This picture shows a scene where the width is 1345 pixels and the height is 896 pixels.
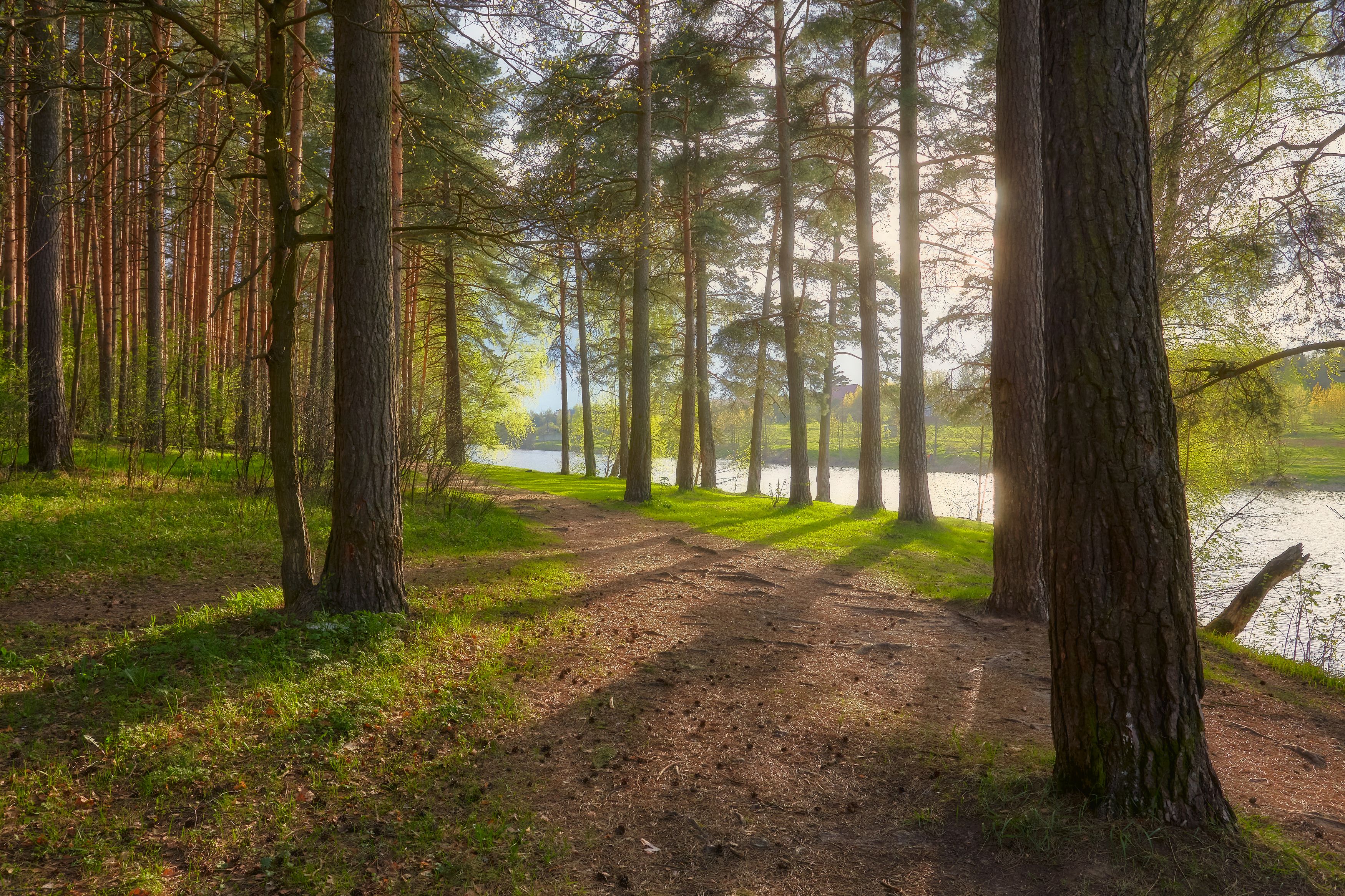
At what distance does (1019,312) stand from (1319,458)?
40924 millimetres

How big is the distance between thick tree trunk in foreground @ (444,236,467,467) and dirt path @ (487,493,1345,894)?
5665mm

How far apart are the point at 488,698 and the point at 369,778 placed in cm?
95

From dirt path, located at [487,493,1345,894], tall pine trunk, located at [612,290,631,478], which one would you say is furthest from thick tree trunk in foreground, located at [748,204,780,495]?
dirt path, located at [487,493,1345,894]

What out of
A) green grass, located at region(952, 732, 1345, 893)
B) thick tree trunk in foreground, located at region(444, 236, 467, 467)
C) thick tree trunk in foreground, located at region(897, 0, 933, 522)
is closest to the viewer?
green grass, located at region(952, 732, 1345, 893)

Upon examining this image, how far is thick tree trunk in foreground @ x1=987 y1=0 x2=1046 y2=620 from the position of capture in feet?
19.5

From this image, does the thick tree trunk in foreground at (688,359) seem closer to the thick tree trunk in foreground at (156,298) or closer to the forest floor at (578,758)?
the thick tree trunk in foreground at (156,298)

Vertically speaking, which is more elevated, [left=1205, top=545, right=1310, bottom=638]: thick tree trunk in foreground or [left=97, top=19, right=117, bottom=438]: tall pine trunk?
[left=97, top=19, right=117, bottom=438]: tall pine trunk

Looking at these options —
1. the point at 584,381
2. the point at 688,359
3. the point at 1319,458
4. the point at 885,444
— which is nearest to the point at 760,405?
the point at 688,359

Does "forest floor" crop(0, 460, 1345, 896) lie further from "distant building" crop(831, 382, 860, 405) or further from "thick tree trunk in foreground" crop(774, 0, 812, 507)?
"distant building" crop(831, 382, 860, 405)

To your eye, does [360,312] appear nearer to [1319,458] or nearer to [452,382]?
[452,382]

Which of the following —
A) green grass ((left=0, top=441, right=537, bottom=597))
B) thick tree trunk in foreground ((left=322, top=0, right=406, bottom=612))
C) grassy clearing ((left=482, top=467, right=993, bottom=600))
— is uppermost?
thick tree trunk in foreground ((left=322, top=0, right=406, bottom=612))

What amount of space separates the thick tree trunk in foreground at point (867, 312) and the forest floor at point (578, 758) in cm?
779

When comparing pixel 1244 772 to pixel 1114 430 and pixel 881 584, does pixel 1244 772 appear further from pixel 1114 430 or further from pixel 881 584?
pixel 881 584

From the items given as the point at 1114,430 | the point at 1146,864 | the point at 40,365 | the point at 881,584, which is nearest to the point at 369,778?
the point at 1146,864
